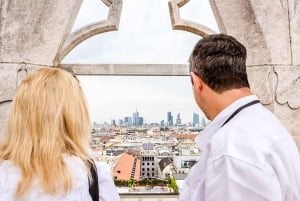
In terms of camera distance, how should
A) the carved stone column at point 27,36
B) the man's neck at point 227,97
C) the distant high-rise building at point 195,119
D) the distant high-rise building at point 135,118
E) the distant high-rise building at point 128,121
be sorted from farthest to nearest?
the distant high-rise building at point 128,121, the distant high-rise building at point 135,118, the distant high-rise building at point 195,119, the carved stone column at point 27,36, the man's neck at point 227,97

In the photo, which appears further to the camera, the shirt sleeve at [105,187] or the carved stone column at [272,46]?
the carved stone column at [272,46]

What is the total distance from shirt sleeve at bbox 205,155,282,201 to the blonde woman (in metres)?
0.25

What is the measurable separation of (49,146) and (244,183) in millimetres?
368

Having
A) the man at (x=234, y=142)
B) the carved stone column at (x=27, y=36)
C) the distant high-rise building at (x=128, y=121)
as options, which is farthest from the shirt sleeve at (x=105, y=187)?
the distant high-rise building at (x=128, y=121)

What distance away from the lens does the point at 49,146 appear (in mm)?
672

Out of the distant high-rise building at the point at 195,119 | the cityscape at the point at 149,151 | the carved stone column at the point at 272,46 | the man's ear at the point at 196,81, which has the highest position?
the carved stone column at the point at 272,46

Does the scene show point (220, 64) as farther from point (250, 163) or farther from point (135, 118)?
point (135, 118)

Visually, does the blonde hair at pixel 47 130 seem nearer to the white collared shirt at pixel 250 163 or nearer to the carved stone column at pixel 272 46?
the white collared shirt at pixel 250 163

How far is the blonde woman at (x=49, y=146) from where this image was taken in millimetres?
652

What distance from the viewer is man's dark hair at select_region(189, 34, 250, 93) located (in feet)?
2.24

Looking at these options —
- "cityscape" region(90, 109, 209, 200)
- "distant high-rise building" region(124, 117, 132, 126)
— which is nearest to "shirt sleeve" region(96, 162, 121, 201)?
"cityscape" region(90, 109, 209, 200)

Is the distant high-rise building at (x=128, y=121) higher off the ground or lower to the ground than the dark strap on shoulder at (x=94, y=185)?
higher

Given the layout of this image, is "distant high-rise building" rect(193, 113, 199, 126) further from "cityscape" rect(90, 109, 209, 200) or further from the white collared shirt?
the white collared shirt

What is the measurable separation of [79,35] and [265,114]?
1.48 metres
